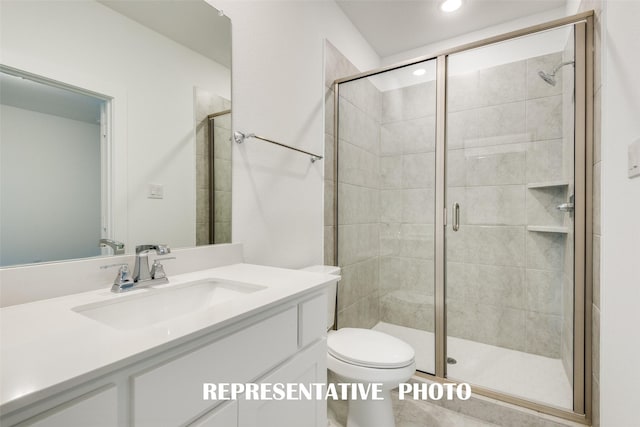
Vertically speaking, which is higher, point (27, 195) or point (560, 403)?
point (27, 195)

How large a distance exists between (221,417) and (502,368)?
184 centimetres

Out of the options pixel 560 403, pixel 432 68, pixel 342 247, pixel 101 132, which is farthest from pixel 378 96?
pixel 560 403

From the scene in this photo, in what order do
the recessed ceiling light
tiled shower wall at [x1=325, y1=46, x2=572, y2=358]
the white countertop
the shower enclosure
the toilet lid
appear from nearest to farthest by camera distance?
the white countertop → the toilet lid → the shower enclosure → tiled shower wall at [x1=325, y1=46, x2=572, y2=358] → the recessed ceiling light

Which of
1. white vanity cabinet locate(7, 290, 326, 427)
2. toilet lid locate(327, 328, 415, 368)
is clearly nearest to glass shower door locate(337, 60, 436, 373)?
toilet lid locate(327, 328, 415, 368)

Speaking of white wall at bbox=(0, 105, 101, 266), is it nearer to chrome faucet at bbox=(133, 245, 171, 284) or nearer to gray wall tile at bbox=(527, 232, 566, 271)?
chrome faucet at bbox=(133, 245, 171, 284)

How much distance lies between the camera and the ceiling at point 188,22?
99 centimetres

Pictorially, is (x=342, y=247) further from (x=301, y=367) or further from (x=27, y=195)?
(x=27, y=195)

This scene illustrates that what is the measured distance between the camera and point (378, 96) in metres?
2.21

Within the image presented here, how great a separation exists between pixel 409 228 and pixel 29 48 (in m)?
1.99

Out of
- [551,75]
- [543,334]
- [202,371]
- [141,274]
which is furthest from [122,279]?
[551,75]

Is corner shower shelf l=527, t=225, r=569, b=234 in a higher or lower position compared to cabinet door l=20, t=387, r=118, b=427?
higher

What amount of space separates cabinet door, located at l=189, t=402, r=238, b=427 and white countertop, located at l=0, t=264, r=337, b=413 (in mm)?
190

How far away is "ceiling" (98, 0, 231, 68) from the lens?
99 cm
